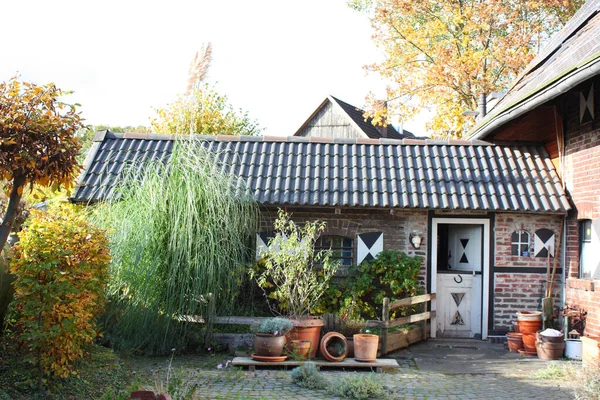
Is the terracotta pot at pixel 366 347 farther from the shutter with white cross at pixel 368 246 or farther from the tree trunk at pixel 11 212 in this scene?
the tree trunk at pixel 11 212

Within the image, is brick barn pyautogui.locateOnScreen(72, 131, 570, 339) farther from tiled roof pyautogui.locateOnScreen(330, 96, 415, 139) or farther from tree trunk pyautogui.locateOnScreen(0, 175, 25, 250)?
tiled roof pyautogui.locateOnScreen(330, 96, 415, 139)

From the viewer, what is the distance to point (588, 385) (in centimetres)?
648

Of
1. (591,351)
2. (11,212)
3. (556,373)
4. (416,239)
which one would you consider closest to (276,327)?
(416,239)

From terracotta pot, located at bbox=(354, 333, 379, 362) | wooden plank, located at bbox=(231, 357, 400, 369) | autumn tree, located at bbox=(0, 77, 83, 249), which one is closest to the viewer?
autumn tree, located at bbox=(0, 77, 83, 249)

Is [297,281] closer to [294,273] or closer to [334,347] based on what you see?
[294,273]

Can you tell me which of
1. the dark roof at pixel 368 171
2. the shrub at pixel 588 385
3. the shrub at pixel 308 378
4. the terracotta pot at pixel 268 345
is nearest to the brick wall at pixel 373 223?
the dark roof at pixel 368 171

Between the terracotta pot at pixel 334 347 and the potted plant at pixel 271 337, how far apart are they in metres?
0.57

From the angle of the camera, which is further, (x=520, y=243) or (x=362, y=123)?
(x=362, y=123)

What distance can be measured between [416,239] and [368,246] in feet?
2.79

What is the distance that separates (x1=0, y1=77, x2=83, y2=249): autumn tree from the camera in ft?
19.2

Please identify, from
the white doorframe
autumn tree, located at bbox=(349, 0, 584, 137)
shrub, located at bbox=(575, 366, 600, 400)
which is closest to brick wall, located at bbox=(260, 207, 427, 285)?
the white doorframe

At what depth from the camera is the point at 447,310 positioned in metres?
11.5

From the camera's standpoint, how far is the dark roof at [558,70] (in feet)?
27.1

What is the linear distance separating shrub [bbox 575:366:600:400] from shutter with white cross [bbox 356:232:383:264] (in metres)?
4.66
